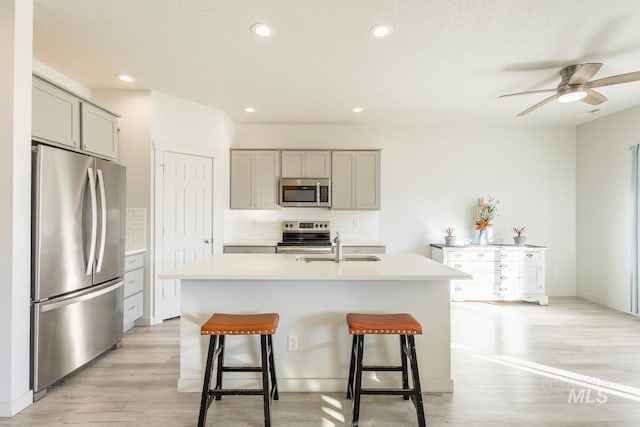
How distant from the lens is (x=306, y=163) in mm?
4723

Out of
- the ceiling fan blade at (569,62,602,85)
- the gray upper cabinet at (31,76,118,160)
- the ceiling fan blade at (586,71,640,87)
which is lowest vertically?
the gray upper cabinet at (31,76,118,160)

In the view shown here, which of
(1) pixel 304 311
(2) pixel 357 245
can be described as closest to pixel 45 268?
(1) pixel 304 311

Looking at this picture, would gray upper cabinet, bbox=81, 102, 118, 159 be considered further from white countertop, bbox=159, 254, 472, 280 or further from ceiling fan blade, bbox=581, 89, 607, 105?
ceiling fan blade, bbox=581, 89, 607, 105

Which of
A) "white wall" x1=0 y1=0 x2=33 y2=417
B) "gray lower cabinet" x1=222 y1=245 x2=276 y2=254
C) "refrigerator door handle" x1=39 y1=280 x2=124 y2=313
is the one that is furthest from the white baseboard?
"gray lower cabinet" x1=222 y1=245 x2=276 y2=254

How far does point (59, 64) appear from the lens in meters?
3.03

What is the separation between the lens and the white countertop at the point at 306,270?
1980mm

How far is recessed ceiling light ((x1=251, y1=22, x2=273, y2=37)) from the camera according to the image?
234 cm

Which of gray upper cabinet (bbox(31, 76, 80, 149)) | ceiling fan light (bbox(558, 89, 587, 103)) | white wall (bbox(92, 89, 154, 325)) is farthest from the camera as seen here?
white wall (bbox(92, 89, 154, 325))

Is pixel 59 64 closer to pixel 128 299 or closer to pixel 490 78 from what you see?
pixel 128 299

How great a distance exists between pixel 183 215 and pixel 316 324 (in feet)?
8.32

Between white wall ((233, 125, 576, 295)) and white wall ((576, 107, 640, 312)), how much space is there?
169 mm

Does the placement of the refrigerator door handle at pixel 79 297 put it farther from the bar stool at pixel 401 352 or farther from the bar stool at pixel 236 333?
the bar stool at pixel 401 352

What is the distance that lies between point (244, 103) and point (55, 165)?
2375 millimetres

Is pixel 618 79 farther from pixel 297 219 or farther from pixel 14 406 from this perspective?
pixel 14 406
